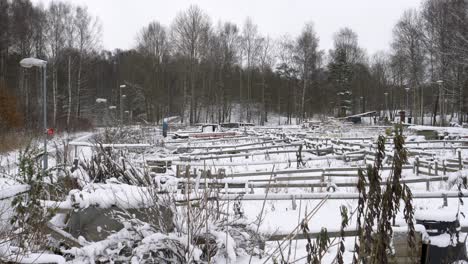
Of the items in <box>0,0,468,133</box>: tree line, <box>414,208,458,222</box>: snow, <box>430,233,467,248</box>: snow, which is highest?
<box>0,0,468,133</box>: tree line

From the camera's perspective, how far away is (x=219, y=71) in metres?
56.7

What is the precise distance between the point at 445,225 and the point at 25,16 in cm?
4198

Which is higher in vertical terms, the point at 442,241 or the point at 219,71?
the point at 219,71

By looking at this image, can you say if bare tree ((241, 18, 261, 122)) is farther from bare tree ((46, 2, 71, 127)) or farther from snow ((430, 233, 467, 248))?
snow ((430, 233, 467, 248))

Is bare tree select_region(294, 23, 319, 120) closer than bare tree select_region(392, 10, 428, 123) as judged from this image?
No

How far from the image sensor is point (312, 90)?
62938 mm

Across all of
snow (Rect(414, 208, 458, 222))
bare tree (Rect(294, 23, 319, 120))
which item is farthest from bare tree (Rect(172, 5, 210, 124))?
snow (Rect(414, 208, 458, 222))

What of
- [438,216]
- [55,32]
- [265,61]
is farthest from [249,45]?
[438,216]

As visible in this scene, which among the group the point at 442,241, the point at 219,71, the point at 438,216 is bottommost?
the point at 442,241

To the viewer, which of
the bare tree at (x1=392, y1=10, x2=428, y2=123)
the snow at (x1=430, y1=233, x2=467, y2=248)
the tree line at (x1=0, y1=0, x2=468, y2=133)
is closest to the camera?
the snow at (x1=430, y1=233, x2=467, y2=248)

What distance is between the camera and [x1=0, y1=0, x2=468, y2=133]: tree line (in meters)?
39.8

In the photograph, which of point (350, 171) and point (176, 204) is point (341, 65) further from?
point (176, 204)

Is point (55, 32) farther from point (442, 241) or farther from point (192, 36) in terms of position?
point (442, 241)

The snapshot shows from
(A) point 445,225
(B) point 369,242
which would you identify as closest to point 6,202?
(B) point 369,242
